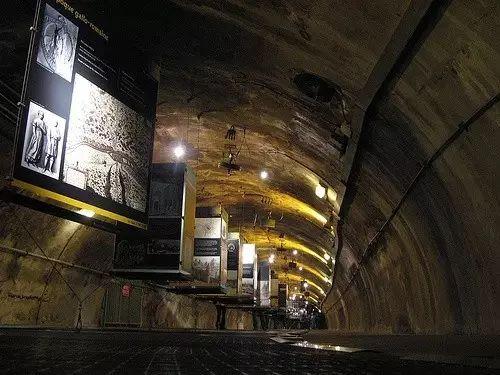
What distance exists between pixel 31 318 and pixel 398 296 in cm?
918

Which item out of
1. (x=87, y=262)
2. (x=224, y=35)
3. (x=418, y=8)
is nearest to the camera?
(x=418, y=8)

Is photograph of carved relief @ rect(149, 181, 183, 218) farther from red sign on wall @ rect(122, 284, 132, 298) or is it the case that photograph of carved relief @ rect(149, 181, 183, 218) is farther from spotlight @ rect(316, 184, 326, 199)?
red sign on wall @ rect(122, 284, 132, 298)

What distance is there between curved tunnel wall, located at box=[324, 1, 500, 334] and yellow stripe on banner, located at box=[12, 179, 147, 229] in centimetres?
405

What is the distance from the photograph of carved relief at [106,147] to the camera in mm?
6777

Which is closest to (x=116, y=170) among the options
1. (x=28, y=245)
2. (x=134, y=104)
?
(x=134, y=104)

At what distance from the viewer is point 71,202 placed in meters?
6.50

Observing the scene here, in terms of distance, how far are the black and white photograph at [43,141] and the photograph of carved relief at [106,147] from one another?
0.22 metres

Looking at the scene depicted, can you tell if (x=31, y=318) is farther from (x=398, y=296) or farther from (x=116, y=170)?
(x=398, y=296)

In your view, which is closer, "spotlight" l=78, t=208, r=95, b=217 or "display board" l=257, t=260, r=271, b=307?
"spotlight" l=78, t=208, r=95, b=217

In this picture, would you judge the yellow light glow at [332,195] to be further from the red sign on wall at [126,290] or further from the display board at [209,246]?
the red sign on wall at [126,290]

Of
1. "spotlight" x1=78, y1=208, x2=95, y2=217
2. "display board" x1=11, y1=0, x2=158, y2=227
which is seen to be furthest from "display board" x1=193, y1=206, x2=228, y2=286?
"spotlight" x1=78, y1=208, x2=95, y2=217

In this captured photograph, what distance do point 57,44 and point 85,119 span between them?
1048mm

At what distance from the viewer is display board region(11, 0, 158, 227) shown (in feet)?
19.8

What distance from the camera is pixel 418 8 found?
495cm
